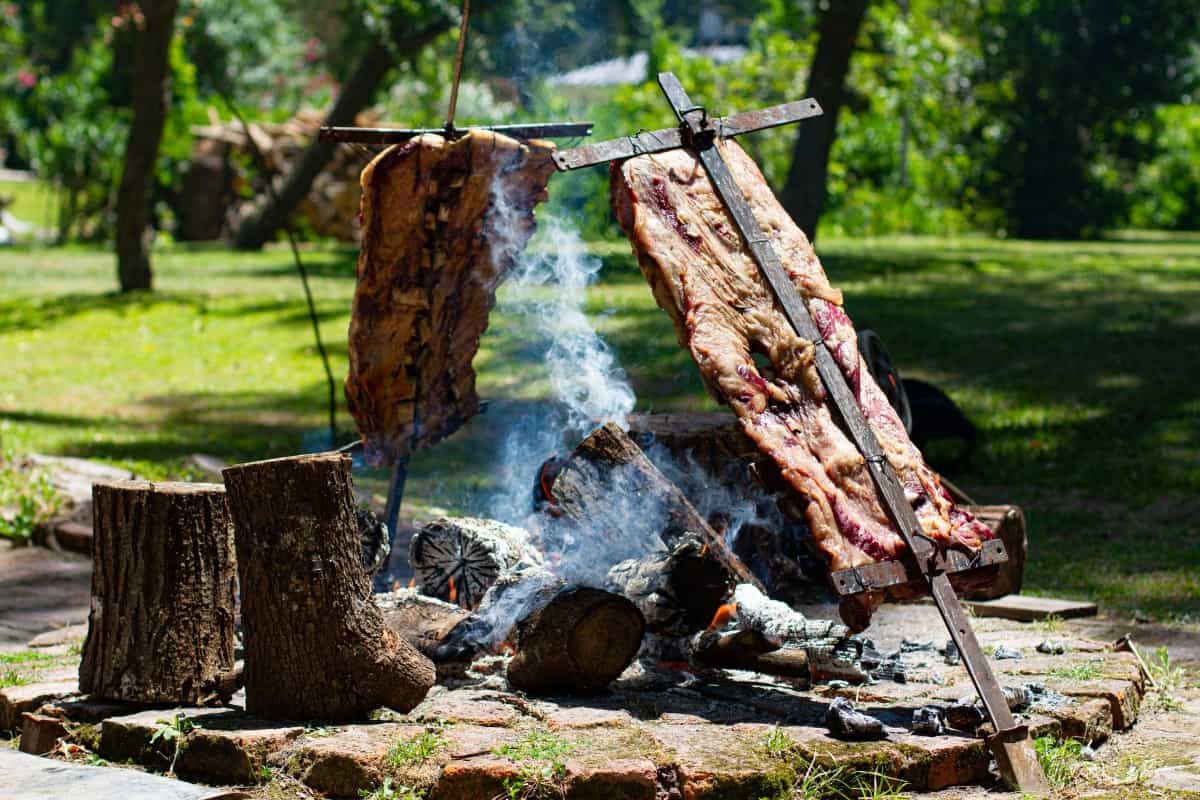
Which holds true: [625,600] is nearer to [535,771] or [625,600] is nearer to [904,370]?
[535,771]

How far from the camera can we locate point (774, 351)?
168 inches

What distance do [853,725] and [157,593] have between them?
1940 mm

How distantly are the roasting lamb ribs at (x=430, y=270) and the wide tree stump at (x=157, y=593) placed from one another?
4.02 ft

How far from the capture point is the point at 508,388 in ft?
34.2

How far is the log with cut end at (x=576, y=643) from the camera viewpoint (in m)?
4.17

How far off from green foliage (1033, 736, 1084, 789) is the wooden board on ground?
62.3 inches

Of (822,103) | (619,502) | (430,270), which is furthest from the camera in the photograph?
(822,103)

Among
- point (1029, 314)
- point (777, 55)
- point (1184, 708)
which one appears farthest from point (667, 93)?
point (777, 55)

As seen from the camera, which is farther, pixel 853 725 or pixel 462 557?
pixel 462 557

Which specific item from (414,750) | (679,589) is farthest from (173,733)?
(679,589)

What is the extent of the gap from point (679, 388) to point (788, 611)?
5.71 metres

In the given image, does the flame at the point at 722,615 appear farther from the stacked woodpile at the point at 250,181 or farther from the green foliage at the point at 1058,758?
the stacked woodpile at the point at 250,181

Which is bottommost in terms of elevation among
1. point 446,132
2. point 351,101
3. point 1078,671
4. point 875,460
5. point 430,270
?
point 1078,671

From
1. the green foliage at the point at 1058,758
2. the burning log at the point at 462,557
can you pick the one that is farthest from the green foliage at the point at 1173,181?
the green foliage at the point at 1058,758
